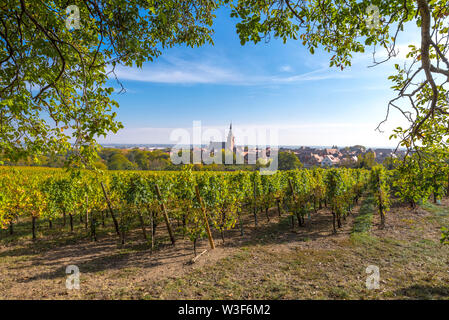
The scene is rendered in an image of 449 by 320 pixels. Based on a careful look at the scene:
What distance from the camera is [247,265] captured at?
19.6 feet

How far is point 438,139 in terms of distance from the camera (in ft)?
12.5

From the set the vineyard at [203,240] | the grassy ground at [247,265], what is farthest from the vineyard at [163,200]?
the grassy ground at [247,265]

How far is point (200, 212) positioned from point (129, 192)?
9.78ft

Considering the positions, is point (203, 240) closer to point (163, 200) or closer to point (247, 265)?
point (163, 200)

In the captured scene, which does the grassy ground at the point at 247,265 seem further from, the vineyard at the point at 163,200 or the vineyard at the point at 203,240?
the vineyard at the point at 163,200

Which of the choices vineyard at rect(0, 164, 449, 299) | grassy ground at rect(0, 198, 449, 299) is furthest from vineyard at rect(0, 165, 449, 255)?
grassy ground at rect(0, 198, 449, 299)

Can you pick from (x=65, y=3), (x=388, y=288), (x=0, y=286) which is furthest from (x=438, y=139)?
(x=0, y=286)

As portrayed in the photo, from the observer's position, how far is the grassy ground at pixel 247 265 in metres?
4.48

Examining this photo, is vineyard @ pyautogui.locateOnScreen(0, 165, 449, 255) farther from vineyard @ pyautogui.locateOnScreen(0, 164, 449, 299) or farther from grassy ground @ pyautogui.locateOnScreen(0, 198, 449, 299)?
grassy ground @ pyautogui.locateOnScreen(0, 198, 449, 299)

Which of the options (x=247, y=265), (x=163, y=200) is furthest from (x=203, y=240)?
(x=247, y=265)

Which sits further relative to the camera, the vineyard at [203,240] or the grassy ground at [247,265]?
the vineyard at [203,240]

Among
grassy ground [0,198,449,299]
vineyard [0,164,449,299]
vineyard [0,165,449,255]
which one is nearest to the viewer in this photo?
grassy ground [0,198,449,299]

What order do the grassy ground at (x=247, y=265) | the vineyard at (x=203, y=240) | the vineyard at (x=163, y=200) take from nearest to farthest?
the grassy ground at (x=247, y=265), the vineyard at (x=203, y=240), the vineyard at (x=163, y=200)

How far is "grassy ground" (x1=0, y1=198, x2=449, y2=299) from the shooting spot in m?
4.48
